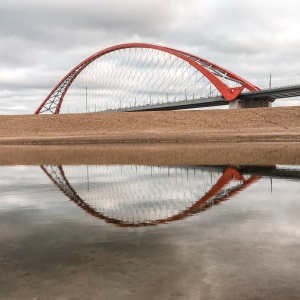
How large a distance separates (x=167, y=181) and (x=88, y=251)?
25.8 ft

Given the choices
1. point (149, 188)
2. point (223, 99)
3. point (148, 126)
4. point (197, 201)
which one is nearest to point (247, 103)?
point (223, 99)

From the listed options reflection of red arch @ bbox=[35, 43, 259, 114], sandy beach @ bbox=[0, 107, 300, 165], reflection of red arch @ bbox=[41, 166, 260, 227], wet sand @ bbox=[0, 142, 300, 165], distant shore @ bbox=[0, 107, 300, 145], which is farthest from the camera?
reflection of red arch @ bbox=[35, 43, 259, 114]

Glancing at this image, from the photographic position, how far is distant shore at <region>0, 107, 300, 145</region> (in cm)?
4662

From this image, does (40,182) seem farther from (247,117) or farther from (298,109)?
(298,109)

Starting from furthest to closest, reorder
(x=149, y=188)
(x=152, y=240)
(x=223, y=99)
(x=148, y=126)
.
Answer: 1. (x=223, y=99)
2. (x=148, y=126)
3. (x=149, y=188)
4. (x=152, y=240)

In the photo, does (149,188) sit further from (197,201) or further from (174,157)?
(174,157)

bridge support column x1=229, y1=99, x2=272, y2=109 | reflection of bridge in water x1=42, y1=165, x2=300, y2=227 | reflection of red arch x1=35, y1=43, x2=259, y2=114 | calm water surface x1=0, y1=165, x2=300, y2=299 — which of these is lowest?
calm water surface x1=0, y1=165, x2=300, y2=299

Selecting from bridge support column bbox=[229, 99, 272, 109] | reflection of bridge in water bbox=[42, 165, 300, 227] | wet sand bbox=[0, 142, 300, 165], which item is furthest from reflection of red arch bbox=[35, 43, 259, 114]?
reflection of bridge in water bbox=[42, 165, 300, 227]

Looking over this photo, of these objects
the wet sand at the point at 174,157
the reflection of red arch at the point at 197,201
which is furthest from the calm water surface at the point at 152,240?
the wet sand at the point at 174,157

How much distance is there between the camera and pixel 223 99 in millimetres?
68875

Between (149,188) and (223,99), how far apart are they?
58.8 meters

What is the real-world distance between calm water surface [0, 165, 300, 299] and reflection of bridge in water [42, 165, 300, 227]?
1.4 inches

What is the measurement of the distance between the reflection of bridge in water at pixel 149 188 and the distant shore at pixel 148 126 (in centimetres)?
2536

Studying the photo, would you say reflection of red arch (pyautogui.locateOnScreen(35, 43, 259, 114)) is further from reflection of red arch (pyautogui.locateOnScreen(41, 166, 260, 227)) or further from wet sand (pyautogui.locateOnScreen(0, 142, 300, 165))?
reflection of red arch (pyautogui.locateOnScreen(41, 166, 260, 227))
